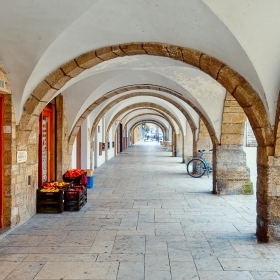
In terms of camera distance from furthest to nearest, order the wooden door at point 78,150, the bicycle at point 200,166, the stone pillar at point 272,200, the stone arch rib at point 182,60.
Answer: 1. the wooden door at point 78,150
2. the bicycle at point 200,166
3. the stone arch rib at point 182,60
4. the stone pillar at point 272,200

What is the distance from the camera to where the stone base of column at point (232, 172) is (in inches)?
270

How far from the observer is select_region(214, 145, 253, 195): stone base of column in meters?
6.86

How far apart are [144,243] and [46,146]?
3.49 m

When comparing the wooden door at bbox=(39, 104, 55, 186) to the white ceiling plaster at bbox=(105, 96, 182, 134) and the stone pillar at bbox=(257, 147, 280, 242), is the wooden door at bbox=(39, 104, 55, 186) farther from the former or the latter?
the white ceiling plaster at bbox=(105, 96, 182, 134)

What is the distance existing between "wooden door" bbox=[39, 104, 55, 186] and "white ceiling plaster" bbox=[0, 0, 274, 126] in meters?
1.89

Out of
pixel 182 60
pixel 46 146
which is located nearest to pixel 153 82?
pixel 46 146

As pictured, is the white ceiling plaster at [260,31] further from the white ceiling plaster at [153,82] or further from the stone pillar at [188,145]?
the stone pillar at [188,145]

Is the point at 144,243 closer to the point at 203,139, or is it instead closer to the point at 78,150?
the point at 78,150

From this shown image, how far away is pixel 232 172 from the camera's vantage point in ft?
22.6

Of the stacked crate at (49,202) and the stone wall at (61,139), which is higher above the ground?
the stone wall at (61,139)

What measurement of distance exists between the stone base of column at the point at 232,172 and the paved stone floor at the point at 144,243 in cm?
56

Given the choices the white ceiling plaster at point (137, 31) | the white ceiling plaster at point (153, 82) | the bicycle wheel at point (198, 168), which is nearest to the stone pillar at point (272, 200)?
the white ceiling plaster at point (137, 31)

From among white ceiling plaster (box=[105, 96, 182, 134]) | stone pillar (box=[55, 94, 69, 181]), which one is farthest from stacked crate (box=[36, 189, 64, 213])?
white ceiling plaster (box=[105, 96, 182, 134])

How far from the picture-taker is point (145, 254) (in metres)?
3.40
